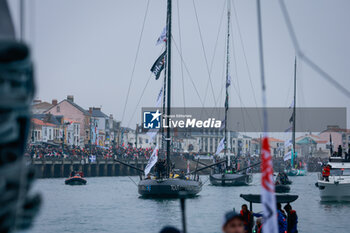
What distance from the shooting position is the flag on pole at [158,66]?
47969 mm

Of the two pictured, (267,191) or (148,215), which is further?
(148,215)

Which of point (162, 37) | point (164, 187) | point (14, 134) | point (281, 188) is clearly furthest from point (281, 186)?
point (14, 134)

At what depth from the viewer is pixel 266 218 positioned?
5.77 m

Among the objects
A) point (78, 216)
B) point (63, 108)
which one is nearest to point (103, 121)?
point (63, 108)

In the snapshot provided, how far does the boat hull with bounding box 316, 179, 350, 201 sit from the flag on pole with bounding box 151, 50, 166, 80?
568 inches

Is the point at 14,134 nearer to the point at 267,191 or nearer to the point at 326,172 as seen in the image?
the point at 267,191

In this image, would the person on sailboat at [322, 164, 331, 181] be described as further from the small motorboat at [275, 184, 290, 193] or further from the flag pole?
the flag pole

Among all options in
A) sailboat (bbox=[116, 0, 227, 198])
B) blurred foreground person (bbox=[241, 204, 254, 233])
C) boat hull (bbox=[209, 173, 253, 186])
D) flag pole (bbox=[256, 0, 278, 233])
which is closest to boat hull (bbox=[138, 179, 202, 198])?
sailboat (bbox=[116, 0, 227, 198])

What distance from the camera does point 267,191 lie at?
5.59 m

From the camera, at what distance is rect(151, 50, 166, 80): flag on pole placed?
157 feet

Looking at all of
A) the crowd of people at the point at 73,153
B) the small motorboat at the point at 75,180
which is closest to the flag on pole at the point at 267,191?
the small motorboat at the point at 75,180

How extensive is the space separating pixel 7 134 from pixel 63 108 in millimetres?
146065

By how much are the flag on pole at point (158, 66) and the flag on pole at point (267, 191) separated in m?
42.2

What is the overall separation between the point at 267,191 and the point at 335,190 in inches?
1654
